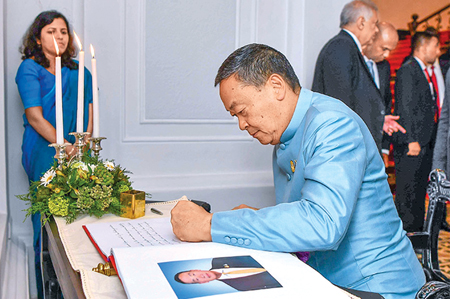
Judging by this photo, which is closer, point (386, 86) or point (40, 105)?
point (40, 105)

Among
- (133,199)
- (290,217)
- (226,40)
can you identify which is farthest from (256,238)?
(226,40)

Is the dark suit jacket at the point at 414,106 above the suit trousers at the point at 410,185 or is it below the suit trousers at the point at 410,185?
above

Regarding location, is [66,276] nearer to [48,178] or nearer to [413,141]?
[48,178]

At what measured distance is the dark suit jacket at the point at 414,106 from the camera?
15.8ft

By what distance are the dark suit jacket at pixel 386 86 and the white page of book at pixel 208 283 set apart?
4091 millimetres

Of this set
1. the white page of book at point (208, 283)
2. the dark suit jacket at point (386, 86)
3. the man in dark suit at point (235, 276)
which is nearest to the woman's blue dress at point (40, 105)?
the white page of book at point (208, 283)

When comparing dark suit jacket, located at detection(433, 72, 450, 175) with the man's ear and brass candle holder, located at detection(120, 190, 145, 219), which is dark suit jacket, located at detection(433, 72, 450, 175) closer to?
the man's ear

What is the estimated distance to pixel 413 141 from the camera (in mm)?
4824

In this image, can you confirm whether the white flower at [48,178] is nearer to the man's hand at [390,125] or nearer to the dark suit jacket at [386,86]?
the man's hand at [390,125]

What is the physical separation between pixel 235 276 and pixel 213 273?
43 mm

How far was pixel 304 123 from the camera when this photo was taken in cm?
137

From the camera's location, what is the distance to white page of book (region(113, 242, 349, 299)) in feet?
2.68

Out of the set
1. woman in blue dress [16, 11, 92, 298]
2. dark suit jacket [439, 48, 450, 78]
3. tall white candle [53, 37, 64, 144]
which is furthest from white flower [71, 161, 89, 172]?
dark suit jacket [439, 48, 450, 78]

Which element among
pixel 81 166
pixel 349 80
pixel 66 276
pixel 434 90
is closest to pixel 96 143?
pixel 81 166
